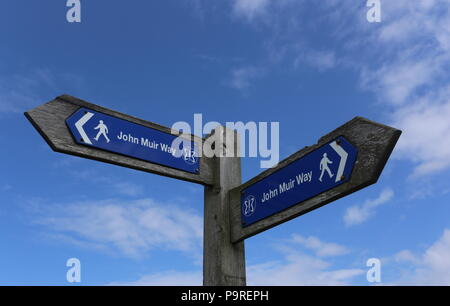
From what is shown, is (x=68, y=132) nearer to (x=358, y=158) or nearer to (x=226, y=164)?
(x=226, y=164)

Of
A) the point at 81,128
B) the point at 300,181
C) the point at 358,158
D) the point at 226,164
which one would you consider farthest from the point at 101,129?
the point at 358,158

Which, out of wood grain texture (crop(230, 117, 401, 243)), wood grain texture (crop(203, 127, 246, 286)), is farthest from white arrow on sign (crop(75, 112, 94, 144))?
wood grain texture (crop(230, 117, 401, 243))

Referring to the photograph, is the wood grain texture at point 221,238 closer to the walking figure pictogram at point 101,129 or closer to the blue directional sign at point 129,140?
the blue directional sign at point 129,140

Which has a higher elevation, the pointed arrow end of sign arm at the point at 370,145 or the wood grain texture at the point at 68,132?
the wood grain texture at the point at 68,132

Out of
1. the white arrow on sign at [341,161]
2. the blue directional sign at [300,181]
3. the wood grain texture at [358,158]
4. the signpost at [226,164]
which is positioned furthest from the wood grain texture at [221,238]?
the white arrow on sign at [341,161]

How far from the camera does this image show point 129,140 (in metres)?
2.68

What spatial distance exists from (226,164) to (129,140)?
74cm

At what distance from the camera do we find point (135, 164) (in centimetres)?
263

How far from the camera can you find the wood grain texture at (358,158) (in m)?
1.84

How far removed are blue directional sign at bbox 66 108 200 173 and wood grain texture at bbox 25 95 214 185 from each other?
0.09 feet
